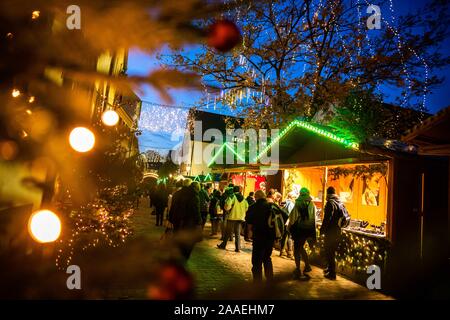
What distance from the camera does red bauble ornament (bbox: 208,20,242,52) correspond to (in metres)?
1.40

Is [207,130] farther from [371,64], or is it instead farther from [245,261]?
[245,261]

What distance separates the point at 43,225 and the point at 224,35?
1505 millimetres

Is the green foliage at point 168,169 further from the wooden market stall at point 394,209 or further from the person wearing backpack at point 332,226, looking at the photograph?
the person wearing backpack at point 332,226

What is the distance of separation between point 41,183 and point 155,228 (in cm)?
1189

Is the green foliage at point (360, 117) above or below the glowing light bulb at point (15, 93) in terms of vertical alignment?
above

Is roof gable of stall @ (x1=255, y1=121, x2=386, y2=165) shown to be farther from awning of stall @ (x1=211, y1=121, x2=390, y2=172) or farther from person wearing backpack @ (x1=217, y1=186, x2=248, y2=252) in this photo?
person wearing backpack @ (x1=217, y1=186, x2=248, y2=252)

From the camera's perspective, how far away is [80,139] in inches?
74.7

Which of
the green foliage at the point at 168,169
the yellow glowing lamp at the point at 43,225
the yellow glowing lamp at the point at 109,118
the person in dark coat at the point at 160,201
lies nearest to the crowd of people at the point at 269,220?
the yellow glowing lamp at the point at 109,118

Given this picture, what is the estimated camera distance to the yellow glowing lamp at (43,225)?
71.4 inches

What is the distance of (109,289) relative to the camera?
4.88ft

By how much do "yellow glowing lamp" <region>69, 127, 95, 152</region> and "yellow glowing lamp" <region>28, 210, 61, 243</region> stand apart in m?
0.43

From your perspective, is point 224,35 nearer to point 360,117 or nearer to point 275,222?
point 275,222

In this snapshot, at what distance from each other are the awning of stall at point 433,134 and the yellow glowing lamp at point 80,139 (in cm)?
589

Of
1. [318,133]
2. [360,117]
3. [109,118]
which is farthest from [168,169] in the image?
[109,118]
